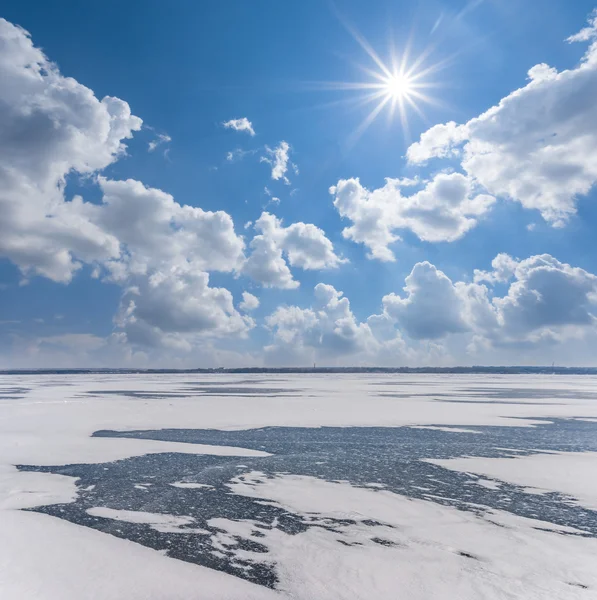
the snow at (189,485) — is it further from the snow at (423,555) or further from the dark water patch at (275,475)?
the snow at (423,555)

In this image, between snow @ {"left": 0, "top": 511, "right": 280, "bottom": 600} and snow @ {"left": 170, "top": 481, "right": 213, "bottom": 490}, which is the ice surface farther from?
snow @ {"left": 170, "top": 481, "right": 213, "bottom": 490}

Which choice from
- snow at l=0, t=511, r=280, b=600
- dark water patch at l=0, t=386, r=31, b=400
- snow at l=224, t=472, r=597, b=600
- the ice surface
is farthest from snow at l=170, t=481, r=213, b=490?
dark water patch at l=0, t=386, r=31, b=400

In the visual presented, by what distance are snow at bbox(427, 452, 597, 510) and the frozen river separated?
6 centimetres

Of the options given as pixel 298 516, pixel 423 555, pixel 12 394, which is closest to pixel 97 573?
pixel 298 516

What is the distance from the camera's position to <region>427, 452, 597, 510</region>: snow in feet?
32.4

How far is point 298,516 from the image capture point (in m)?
8.26

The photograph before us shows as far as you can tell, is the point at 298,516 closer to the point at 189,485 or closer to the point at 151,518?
the point at 151,518

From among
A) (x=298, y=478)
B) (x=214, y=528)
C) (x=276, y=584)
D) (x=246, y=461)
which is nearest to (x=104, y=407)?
(x=246, y=461)

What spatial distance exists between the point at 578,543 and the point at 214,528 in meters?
6.07

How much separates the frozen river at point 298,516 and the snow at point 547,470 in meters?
0.06

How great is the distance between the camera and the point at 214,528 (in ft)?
25.2

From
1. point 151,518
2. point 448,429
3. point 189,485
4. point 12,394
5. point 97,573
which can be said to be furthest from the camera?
point 12,394

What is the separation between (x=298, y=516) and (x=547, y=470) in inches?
300

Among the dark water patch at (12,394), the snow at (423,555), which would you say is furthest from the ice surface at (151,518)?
the dark water patch at (12,394)
